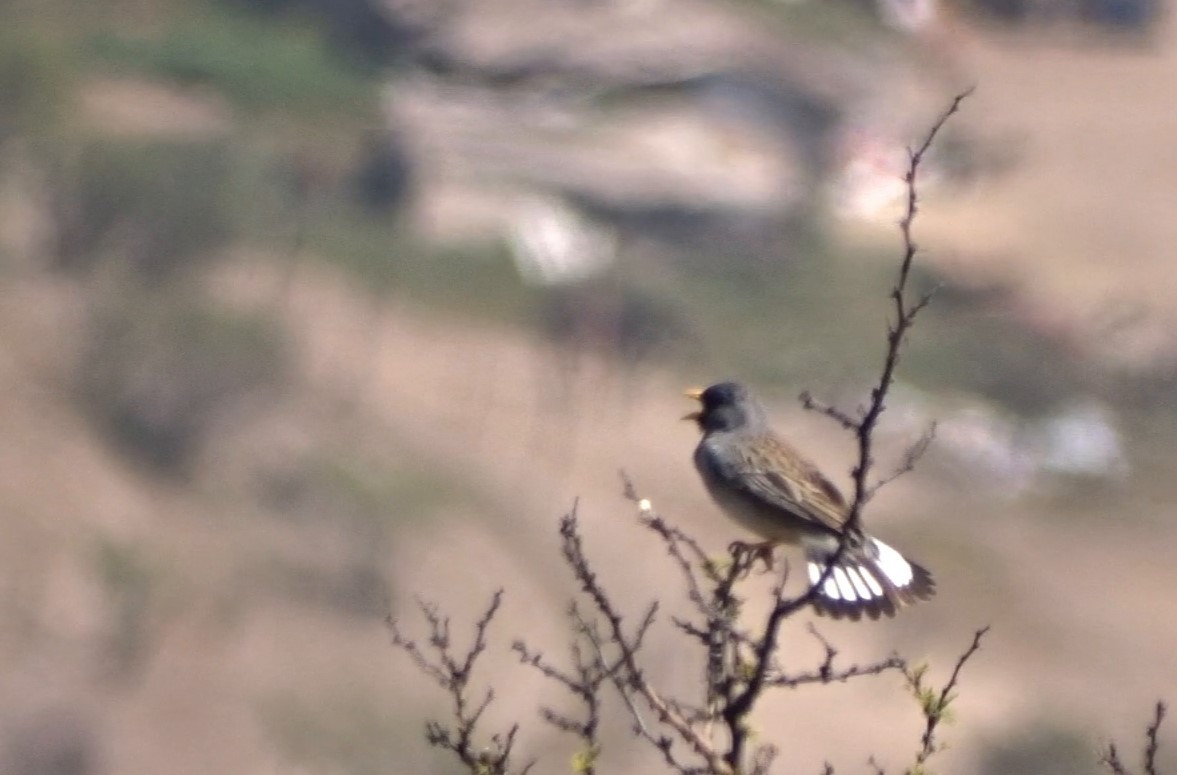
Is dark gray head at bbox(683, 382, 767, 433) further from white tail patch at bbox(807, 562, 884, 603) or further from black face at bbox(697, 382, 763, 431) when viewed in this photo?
white tail patch at bbox(807, 562, 884, 603)

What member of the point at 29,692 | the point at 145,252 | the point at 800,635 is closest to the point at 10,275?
the point at 145,252

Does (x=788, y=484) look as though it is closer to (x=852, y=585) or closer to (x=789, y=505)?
(x=789, y=505)

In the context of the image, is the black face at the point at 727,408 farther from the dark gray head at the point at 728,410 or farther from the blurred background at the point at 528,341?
the blurred background at the point at 528,341

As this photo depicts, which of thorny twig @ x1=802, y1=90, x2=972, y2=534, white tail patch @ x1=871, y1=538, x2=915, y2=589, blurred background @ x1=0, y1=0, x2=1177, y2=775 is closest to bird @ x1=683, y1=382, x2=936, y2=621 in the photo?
white tail patch @ x1=871, y1=538, x2=915, y2=589

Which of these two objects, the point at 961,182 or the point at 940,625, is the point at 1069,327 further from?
the point at 940,625

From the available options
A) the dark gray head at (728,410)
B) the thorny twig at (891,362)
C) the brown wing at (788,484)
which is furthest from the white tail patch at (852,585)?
the thorny twig at (891,362)
